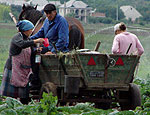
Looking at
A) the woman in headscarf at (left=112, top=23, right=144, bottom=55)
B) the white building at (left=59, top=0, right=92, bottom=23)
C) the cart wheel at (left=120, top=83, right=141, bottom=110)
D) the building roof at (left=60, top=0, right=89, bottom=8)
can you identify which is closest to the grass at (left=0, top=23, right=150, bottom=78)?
the woman in headscarf at (left=112, top=23, right=144, bottom=55)

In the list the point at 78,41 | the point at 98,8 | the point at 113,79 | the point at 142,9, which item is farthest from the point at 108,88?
the point at 142,9

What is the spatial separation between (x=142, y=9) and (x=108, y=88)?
9599cm

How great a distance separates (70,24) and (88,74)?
2690 mm

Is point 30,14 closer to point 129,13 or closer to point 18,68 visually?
point 18,68

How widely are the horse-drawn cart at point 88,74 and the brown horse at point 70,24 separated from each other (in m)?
2.06

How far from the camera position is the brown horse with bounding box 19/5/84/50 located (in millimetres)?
11078

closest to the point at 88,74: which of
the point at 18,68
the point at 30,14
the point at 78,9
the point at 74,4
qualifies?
the point at 18,68

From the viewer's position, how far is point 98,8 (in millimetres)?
94875

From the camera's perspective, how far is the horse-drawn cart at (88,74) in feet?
28.4

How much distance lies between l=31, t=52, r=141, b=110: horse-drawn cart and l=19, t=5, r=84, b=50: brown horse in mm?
2055

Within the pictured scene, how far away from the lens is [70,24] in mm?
11266

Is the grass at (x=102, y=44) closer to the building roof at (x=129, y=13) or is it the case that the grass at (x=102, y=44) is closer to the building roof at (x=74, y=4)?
the building roof at (x=74, y=4)

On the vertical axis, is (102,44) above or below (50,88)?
below

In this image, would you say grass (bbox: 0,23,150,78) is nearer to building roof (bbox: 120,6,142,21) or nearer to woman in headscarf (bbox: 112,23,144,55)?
woman in headscarf (bbox: 112,23,144,55)
